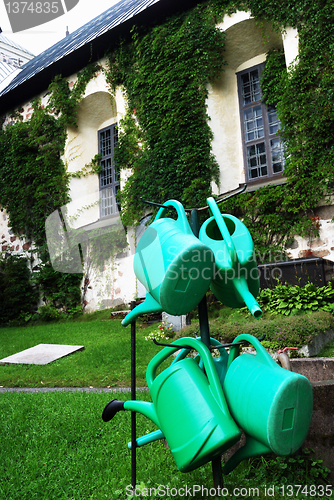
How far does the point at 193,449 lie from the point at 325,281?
18.4 ft

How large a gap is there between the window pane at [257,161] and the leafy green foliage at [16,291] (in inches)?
297

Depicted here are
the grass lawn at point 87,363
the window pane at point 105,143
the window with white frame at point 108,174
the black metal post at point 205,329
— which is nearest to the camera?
the black metal post at point 205,329

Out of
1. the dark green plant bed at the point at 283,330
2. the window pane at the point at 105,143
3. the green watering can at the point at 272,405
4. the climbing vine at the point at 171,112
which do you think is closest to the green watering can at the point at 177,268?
the green watering can at the point at 272,405

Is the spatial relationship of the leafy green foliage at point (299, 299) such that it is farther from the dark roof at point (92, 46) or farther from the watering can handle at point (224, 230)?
the dark roof at point (92, 46)

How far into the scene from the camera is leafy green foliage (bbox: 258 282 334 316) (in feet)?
19.0

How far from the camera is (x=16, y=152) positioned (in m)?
12.9

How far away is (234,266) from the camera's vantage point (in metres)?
1.42

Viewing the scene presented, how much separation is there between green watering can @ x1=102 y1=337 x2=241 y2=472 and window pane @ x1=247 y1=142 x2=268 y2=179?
7.96 meters

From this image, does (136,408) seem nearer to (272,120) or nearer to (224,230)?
(224,230)

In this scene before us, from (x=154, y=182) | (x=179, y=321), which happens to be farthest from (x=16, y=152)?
(x=179, y=321)

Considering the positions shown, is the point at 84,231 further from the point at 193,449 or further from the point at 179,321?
the point at 193,449

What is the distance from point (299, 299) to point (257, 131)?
4.82 meters

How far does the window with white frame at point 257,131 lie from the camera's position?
873 cm

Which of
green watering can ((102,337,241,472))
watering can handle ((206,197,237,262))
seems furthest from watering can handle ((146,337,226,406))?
watering can handle ((206,197,237,262))
